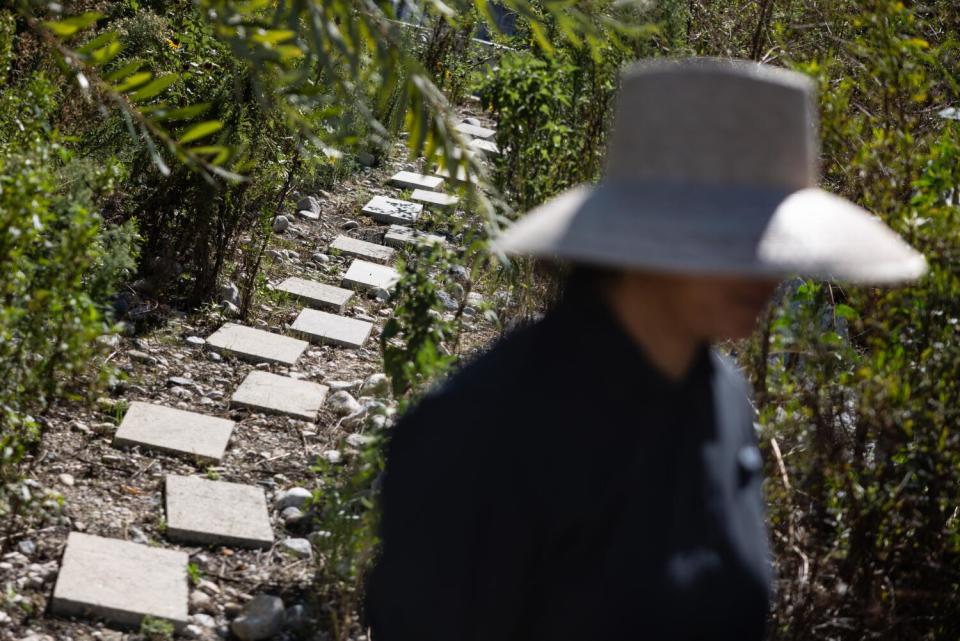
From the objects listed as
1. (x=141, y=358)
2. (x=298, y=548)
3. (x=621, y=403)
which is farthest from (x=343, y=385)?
(x=621, y=403)

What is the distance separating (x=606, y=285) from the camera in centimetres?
175

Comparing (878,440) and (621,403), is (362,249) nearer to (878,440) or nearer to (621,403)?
(878,440)

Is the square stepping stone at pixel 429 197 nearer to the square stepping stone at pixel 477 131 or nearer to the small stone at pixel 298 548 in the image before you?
the square stepping stone at pixel 477 131

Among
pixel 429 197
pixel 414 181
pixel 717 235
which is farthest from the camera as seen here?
pixel 414 181

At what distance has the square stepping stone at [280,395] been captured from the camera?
17.2ft

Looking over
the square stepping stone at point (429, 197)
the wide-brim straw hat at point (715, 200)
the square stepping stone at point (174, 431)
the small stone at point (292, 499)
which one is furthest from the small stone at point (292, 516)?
the square stepping stone at point (429, 197)

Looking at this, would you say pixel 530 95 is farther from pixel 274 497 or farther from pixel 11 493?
pixel 11 493

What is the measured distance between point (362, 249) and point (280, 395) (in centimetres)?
224

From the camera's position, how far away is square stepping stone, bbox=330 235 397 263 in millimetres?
7375

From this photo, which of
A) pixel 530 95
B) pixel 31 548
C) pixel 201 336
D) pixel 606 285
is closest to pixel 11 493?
pixel 31 548

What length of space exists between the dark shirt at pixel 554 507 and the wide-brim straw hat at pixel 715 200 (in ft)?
0.43

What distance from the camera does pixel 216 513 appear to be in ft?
14.1

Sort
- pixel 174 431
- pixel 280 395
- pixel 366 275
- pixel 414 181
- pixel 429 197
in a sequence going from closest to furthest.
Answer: pixel 174 431, pixel 280 395, pixel 366 275, pixel 429 197, pixel 414 181

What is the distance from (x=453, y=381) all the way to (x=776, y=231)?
519 millimetres
